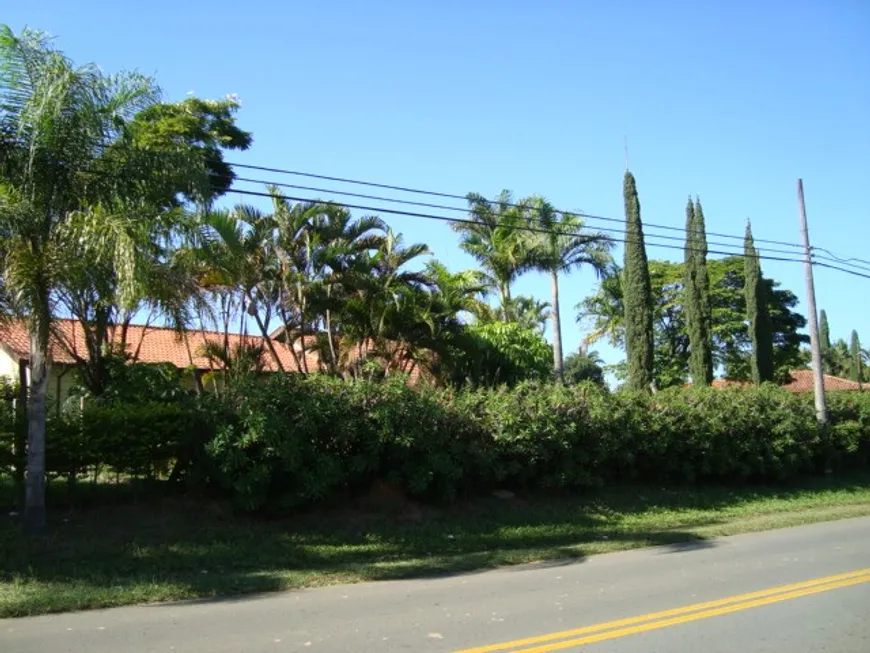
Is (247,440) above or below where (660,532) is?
above

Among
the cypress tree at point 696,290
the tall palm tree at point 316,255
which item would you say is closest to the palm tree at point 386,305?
the tall palm tree at point 316,255

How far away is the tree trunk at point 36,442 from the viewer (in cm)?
1043

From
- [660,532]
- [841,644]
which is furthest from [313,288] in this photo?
[841,644]

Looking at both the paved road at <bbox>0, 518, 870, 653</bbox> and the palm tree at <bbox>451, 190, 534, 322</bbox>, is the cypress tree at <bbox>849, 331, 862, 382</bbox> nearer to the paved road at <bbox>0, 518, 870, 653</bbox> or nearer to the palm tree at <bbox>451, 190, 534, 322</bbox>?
the palm tree at <bbox>451, 190, 534, 322</bbox>

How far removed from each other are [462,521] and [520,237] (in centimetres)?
1819

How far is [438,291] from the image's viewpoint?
21484 mm

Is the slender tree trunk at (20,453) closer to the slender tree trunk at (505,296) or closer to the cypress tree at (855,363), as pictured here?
the slender tree trunk at (505,296)

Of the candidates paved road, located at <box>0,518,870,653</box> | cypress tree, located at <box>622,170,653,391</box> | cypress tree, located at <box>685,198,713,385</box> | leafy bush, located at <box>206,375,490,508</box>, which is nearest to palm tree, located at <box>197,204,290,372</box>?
leafy bush, located at <box>206,375,490,508</box>

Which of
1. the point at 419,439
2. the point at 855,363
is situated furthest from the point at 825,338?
the point at 419,439

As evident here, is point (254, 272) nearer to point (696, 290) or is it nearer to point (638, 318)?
point (638, 318)

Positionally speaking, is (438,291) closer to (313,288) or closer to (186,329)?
(313,288)

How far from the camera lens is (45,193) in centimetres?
1068

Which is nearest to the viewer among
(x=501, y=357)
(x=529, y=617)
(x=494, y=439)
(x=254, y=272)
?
(x=529, y=617)

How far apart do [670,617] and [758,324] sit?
35116mm
